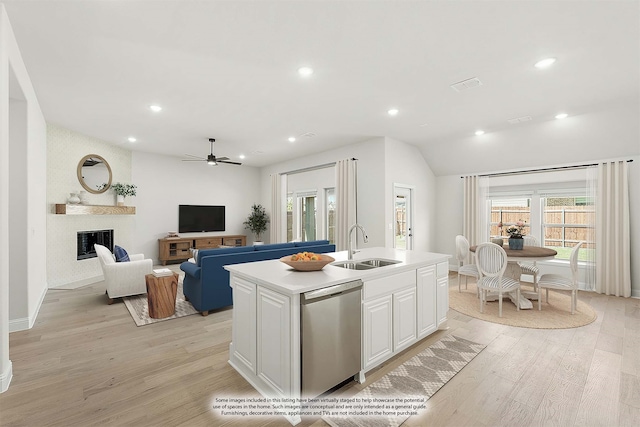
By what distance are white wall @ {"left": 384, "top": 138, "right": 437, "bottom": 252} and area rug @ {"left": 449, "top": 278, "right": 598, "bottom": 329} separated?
1.75 m

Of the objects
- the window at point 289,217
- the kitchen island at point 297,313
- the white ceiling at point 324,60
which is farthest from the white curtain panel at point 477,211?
the window at point 289,217

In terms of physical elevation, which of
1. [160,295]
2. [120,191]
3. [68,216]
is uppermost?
[120,191]

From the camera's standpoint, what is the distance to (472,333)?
321 centimetres

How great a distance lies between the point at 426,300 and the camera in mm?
2953

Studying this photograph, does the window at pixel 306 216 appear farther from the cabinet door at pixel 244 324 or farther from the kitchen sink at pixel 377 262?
the cabinet door at pixel 244 324

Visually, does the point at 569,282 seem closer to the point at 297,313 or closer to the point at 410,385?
the point at 410,385

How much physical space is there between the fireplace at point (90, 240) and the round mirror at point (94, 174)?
0.85 metres

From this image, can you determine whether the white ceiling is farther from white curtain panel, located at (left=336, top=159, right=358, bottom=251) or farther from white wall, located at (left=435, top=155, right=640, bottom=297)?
white wall, located at (left=435, top=155, right=640, bottom=297)

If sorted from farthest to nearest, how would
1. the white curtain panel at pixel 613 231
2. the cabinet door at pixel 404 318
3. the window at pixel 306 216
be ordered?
the window at pixel 306 216 < the white curtain panel at pixel 613 231 < the cabinet door at pixel 404 318

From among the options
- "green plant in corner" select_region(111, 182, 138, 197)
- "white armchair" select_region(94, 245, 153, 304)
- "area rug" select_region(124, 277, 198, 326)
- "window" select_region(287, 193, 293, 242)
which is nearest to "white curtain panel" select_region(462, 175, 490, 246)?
"window" select_region(287, 193, 293, 242)

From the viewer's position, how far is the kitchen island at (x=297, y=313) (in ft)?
6.23

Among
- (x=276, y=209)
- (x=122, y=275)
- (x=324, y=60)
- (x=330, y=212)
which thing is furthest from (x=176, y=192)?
(x=324, y=60)

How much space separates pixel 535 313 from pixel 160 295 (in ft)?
16.1

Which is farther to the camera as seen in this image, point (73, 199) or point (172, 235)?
point (172, 235)
